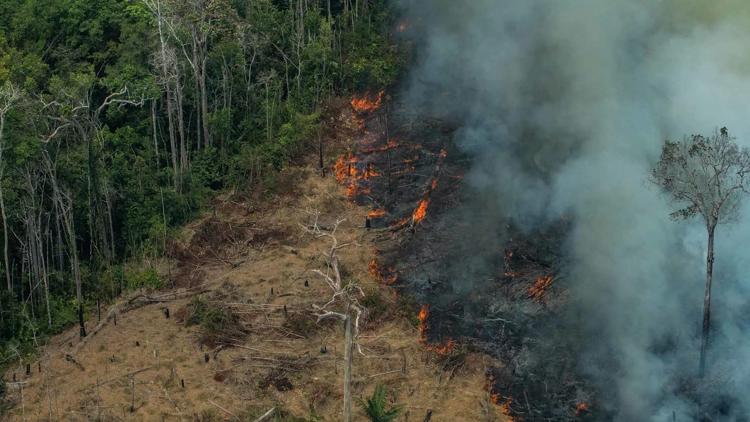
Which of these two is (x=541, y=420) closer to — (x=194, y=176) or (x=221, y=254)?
(x=221, y=254)

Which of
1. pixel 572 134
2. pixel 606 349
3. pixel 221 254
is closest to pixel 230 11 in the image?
pixel 221 254

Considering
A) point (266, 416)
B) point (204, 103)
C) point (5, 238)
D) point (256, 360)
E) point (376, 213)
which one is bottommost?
point (266, 416)

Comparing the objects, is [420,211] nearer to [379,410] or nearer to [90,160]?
[90,160]

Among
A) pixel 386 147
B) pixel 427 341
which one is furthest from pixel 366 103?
pixel 427 341

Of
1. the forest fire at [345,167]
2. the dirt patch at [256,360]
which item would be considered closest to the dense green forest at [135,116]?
the forest fire at [345,167]

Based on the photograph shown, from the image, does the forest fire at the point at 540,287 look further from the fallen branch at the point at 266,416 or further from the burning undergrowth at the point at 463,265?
the fallen branch at the point at 266,416

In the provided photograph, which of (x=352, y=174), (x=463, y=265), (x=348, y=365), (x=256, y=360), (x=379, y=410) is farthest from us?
(x=352, y=174)

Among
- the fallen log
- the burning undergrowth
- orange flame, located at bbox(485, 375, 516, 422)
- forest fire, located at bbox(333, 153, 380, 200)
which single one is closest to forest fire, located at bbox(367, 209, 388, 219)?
the burning undergrowth
